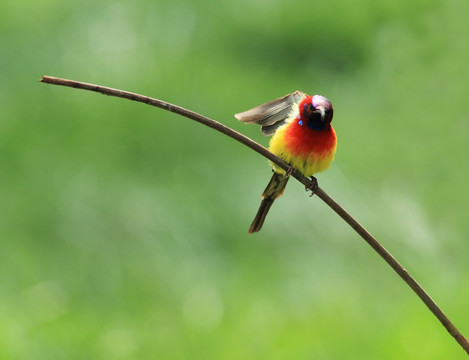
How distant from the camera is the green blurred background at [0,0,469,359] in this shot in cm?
461

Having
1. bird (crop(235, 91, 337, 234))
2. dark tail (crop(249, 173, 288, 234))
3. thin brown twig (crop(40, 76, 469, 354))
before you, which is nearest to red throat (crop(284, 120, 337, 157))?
bird (crop(235, 91, 337, 234))

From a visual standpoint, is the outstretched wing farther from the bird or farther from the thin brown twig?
the thin brown twig

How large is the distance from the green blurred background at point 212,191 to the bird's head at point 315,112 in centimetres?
171

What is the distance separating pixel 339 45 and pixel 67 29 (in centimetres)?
230

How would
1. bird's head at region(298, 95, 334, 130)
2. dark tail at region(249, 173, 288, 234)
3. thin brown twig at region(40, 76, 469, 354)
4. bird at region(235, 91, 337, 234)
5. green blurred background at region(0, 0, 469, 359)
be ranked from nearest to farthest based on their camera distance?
thin brown twig at region(40, 76, 469, 354) < bird's head at region(298, 95, 334, 130) < bird at region(235, 91, 337, 234) < dark tail at region(249, 173, 288, 234) < green blurred background at region(0, 0, 469, 359)

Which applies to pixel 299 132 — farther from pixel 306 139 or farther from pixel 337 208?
pixel 337 208

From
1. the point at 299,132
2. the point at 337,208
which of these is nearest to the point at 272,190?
the point at 299,132

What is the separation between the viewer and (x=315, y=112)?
307cm

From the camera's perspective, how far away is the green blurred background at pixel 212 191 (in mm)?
4609

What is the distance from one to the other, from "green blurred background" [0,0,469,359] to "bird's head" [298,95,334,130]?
1.71m

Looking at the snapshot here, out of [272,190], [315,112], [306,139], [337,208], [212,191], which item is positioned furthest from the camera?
[212,191]

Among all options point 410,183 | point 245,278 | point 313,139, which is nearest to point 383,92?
point 410,183

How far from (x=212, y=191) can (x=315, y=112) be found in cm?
254

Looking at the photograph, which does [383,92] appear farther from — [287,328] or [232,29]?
[287,328]
